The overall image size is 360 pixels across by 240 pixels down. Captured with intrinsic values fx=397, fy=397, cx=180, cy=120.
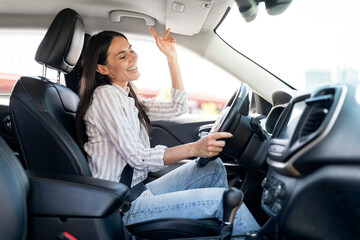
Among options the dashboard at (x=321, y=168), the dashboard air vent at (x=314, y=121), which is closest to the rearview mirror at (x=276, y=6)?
the dashboard at (x=321, y=168)

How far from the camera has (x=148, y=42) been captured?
245 centimetres

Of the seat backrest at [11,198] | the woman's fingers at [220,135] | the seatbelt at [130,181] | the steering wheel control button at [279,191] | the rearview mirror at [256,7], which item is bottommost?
the seatbelt at [130,181]

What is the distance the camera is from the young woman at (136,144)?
1.40 meters

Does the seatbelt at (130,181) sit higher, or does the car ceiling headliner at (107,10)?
the car ceiling headliner at (107,10)

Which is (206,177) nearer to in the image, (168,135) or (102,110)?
(102,110)

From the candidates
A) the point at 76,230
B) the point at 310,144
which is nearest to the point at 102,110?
the point at 76,230

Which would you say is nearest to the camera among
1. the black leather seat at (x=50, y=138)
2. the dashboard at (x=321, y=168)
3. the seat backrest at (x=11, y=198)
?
→ the dashboard at (x=321, y=168)

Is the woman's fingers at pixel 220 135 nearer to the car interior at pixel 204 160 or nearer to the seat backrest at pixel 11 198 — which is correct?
the car interior at pixel 204 160

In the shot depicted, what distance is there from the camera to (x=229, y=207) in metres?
1.24

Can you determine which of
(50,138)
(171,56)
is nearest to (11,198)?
(50,138)

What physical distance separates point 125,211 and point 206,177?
445mm

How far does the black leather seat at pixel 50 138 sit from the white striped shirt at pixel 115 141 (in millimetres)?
112

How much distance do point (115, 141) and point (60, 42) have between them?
48 cm

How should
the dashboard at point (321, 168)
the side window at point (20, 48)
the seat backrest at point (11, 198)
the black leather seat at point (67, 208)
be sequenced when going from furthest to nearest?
the side window at point (20, 48) < the black leather seat at point (67, 208) < the seat backrest at point (11, 198) < the dashboard at point (321, 168)
